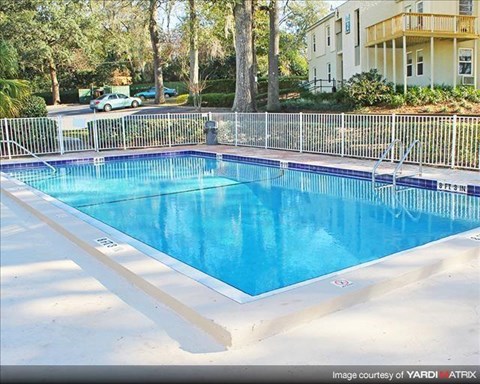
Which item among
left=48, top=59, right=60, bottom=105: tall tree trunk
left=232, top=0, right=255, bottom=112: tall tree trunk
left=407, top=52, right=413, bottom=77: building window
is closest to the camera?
left=232, top=0, right=255, bottom=112: tall tree trunk

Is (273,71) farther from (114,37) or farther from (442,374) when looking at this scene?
(442,374)

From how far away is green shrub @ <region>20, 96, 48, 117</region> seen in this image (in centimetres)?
1559

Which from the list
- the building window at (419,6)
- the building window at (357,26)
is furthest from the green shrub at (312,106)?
the building window at (419,6)

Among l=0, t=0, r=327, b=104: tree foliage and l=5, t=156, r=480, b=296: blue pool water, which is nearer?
l=5, t=156, r=480, b=296: blue pool water

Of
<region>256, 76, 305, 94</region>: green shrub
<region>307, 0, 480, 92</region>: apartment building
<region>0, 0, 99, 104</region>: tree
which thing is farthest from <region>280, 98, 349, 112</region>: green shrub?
<region>0, 0, 99, 104</region>: tree

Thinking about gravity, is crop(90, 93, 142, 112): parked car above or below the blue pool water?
above

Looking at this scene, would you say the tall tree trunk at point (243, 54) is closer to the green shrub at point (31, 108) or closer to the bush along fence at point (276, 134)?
the bush along fence at point (276, 134)

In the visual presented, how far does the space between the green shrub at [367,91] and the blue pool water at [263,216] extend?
7.82m

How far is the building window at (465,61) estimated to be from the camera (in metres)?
22.2

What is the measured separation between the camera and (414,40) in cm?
2211

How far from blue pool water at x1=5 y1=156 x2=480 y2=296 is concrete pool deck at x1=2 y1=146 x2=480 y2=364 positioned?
1197 mm

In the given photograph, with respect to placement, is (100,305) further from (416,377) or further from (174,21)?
(174,21)

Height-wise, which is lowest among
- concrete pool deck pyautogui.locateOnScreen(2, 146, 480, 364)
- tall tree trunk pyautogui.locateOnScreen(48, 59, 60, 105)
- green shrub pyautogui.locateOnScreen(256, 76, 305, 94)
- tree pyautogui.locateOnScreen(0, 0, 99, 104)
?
concrete pool deck pyautogui.locateOnScreen(2, 146, 480, 364)

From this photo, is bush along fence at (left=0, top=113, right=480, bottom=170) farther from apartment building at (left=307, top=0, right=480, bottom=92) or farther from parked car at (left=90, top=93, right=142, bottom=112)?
parked car at (left=90, top=93, right=142, bottom=112)
